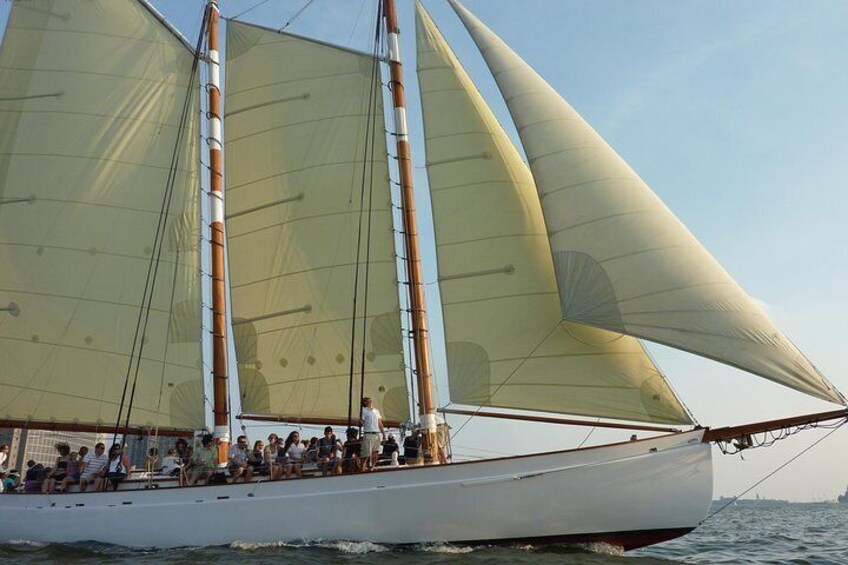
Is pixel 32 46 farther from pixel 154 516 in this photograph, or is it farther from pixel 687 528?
pixel 687 528

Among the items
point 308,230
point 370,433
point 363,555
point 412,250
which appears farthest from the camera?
point 308,230

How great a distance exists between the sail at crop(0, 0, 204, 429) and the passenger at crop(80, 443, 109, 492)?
72.7 inches

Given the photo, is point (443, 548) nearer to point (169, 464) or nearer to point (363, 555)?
point (363, 555)

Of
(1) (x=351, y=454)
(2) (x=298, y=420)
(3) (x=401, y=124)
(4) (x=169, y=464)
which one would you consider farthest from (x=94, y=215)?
(1) (x=351, y=454)

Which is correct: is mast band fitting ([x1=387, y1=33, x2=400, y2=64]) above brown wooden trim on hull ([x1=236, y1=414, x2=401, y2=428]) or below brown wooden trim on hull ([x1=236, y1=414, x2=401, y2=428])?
above

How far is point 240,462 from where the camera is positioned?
15.7 metres

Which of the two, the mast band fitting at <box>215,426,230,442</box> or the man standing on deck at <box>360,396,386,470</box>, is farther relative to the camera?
the mast band fitting at <box>215,426,230,442</box>

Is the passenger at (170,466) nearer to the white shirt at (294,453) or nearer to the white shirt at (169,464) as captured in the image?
the white shirt at (169,464)

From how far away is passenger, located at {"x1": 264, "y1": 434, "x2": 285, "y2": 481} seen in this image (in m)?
15.2

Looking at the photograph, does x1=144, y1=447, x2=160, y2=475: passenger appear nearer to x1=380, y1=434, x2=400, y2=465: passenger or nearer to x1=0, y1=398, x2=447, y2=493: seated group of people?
x1=0, y1=398, x2=447, y2=493: seated group of people

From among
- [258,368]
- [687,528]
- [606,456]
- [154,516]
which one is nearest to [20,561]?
[154,516]

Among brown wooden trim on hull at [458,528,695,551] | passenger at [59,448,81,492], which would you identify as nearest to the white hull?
brown wooden trim on hull at [458,528,695,551]

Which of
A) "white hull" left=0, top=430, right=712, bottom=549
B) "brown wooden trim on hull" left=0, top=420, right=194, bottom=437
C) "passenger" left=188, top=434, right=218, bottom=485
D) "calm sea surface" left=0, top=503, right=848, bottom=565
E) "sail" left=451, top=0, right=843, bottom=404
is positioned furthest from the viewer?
"brown wooden trim on hull" left=0, top=420, right=194, bottom=437

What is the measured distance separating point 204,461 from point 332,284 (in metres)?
5.59
